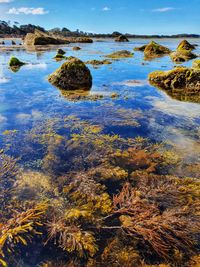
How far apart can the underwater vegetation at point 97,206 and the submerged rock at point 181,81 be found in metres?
8.01

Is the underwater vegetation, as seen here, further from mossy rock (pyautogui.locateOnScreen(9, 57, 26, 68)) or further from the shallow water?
mossy rock (pyautogui.locateOnScreen(9, 57, 26, 68))

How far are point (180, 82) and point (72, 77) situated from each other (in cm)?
629

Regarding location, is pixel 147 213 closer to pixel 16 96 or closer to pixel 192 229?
pixel 192 229

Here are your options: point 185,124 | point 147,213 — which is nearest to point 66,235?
point 147,213

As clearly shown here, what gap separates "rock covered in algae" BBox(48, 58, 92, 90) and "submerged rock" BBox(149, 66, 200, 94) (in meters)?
4.29

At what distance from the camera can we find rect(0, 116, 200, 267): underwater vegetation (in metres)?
3.48

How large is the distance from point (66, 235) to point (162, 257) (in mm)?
1415

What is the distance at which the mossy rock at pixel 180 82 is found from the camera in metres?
13.1

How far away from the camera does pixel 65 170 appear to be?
5.51 metres

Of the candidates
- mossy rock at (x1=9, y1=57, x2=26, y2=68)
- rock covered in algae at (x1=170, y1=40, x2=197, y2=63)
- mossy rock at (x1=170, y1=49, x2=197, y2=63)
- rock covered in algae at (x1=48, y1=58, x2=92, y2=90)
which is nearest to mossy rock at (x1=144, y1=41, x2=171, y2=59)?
rock covered in algae at (x1=170, y1=40, x2=197, y2=63)

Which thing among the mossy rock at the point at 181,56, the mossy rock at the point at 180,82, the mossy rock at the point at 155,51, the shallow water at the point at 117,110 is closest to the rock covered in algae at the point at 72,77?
the shallow water at the point at 117,110

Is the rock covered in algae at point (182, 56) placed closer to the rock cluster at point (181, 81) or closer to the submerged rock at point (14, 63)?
the rock cluster at point (181, 81)

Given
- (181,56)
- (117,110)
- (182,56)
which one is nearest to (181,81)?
(117,110)

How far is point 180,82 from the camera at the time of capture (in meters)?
14.1
